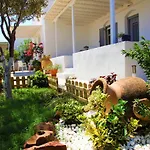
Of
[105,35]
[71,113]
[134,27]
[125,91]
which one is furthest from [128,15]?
[125,91]

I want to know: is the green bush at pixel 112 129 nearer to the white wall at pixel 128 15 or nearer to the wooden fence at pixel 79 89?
the wooden fence at pixel 79 89

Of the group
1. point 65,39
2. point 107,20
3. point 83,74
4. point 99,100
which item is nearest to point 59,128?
point 99,100

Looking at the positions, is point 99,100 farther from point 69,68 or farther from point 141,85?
point 69,68

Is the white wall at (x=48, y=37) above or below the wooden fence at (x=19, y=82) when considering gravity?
above

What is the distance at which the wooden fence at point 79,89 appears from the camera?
6.03 m

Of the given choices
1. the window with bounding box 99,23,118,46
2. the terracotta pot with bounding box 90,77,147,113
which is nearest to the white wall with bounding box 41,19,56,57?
the window with bounding box 99,23,118,46

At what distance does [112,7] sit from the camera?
8086 mm

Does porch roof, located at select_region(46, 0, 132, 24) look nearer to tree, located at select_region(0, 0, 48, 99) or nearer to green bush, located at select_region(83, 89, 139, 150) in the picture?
tree, located at select_region(0, 0, 48, 99)

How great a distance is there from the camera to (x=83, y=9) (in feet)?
43.8

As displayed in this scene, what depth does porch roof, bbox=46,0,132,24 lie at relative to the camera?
39.1ft

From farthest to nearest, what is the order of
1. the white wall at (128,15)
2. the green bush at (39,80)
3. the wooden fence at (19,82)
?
1. the white wall at (128,15)
2. the wooden fence at (19,82)
3. the green bush at (39,80)

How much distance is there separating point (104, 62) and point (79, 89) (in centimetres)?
217

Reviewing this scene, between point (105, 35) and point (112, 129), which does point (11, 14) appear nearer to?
point (112, 129)

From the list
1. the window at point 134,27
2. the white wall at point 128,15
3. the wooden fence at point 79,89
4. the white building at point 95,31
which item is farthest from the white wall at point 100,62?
the window at point 134,27
